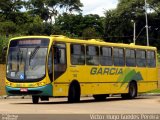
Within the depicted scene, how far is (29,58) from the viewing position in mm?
24688

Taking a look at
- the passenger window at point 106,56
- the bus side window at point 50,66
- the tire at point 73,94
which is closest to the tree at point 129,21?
the passenger window at point 106,56

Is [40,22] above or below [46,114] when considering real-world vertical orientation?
above

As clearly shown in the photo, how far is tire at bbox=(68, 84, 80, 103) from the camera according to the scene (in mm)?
25828

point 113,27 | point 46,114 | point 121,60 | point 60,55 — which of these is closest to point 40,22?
point 113,27

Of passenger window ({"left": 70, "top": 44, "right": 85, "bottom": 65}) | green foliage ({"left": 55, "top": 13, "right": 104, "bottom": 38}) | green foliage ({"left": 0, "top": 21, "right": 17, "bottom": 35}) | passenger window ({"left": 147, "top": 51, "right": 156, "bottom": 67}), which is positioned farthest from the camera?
green foliage ({"left": 55, "top": 13, "right": 104, "bottom": 38})

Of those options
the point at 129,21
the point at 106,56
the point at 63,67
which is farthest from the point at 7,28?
the point at 63,67

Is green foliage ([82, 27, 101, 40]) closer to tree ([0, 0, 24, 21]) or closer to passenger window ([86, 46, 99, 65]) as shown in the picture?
tree ([0, 0, 24, 21])

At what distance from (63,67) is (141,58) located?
888 centimetres

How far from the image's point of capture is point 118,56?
30.3m

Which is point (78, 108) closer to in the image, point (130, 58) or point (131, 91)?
point (130, 58)

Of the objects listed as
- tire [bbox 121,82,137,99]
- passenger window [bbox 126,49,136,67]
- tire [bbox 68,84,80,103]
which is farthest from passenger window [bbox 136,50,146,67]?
tire [bbox 68,84,80,103]

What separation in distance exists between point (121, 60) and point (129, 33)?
181 feet

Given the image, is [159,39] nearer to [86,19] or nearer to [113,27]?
[113,27]

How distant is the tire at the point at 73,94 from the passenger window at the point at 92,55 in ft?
5.86
